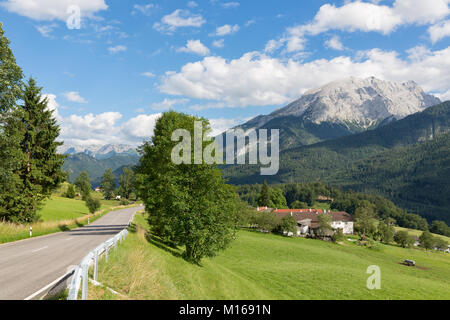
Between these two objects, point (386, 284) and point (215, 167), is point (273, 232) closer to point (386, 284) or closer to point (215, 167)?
point (386, 284)

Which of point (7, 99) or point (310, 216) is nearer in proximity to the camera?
point (7, 99)

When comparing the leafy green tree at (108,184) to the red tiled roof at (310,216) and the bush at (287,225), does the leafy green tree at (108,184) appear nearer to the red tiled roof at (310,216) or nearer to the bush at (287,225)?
the red tiled roof at (310,216)

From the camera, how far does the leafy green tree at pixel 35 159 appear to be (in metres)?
30.2

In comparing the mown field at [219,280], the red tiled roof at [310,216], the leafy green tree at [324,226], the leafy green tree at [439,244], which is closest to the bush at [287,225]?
the leafy green tree at [324,226]

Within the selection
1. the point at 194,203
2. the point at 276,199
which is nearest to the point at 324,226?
the point at 276,199

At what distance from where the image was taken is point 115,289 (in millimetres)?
10227

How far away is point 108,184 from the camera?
158000 mm

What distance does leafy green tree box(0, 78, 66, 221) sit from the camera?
30.2 m

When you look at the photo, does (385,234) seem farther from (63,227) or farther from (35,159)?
(35,159)

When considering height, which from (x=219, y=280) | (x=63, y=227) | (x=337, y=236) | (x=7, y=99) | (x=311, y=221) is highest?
(x=7, y=99)

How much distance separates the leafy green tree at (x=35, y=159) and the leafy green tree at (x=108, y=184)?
13011cm

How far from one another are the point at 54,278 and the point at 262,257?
4005 cm

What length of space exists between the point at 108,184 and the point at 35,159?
439 ft
